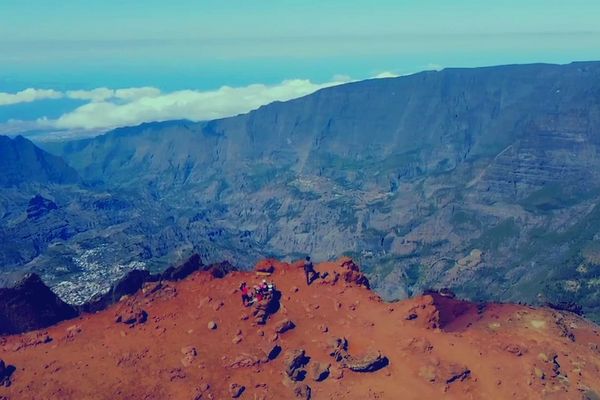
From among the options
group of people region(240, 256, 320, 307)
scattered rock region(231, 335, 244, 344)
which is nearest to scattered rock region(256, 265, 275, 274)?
group of people region(240, 256, 320, 307)

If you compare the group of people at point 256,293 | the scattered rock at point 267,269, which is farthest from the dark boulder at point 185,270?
the group of people at point 256,293

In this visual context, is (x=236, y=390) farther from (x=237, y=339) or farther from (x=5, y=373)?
(x=5, y=373)

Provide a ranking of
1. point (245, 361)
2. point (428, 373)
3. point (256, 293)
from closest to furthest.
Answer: point (428, 373)
point (245, 361)
point (256, 293)

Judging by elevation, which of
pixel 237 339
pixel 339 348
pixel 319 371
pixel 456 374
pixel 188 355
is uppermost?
pixel 237 339

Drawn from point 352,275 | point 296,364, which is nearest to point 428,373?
point 296,364

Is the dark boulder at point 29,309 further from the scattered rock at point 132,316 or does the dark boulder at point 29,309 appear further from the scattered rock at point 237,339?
the scattered rock at point 237,339

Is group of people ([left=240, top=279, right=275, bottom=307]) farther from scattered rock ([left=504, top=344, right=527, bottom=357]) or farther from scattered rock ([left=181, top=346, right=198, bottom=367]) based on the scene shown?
scattered rock ([left=504, top=344, right=527, bottom=357])
